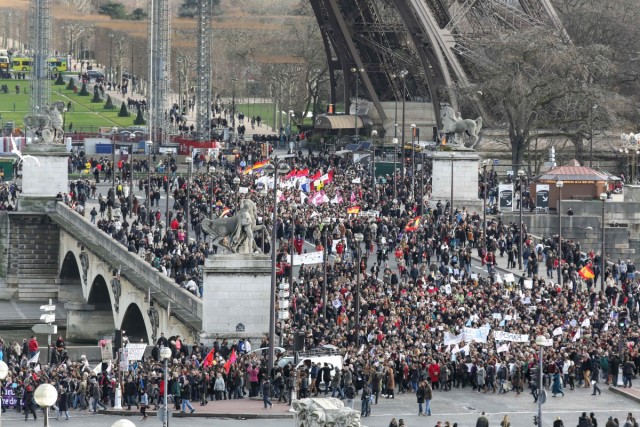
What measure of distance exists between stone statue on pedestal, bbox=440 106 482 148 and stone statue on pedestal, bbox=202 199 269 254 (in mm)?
30877

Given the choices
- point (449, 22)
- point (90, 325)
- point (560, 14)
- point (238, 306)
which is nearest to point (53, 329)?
point (238, 306)

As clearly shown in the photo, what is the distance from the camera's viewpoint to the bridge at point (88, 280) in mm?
58319

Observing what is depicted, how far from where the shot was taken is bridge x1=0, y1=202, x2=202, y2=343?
5832cm

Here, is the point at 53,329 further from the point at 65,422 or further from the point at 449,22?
the point at 449,22

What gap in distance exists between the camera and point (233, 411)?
151ft

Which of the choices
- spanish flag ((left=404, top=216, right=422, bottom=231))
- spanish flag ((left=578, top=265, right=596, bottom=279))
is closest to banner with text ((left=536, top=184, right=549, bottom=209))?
spanish flag ((left=404, top=216, right=422, bottom=231))

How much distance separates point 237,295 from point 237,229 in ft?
5.42

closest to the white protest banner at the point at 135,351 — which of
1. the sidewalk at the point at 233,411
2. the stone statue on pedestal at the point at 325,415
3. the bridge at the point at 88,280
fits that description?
the sidewalk at the point at 233,411

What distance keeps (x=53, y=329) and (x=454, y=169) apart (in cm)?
2953

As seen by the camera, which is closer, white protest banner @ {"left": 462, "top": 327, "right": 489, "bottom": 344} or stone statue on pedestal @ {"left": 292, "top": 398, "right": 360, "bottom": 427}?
stone statue on pedestal @ {"left": 292, "top": 398, "right": 360, "bottom": 427}

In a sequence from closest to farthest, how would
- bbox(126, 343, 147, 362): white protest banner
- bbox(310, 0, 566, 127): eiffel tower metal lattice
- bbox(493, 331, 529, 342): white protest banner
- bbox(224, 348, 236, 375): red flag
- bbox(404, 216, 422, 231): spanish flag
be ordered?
bbox(224, 348, 236, 375): red flag, bbox(126, 343, 147, 362): white protest banner, bbox(493, 331, 529, 342): white protest banner, bbox(404, 216, 422, 231): spanish flag, bbox(310, 0, 566, 127): eiffel tower metal lattice

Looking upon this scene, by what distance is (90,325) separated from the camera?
7906 cm

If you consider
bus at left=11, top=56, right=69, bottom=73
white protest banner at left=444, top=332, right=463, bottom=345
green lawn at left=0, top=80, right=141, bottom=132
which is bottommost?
white protest banner at left=444, top=332, right=463, bottom=345

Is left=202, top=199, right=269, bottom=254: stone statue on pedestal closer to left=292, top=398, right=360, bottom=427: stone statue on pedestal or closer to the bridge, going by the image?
the bridge
